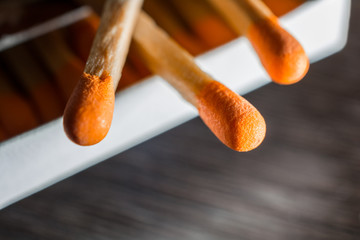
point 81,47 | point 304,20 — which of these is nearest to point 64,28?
point 81,47

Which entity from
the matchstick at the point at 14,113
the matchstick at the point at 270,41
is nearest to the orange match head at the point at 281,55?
the matchstick at the point at 270,41

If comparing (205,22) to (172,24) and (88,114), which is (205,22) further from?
(88,114)

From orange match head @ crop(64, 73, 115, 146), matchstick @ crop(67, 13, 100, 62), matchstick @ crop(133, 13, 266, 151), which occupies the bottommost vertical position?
orange match head @ crop(64, 73, 115, 146)

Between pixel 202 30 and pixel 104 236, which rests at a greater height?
pixel 202 30

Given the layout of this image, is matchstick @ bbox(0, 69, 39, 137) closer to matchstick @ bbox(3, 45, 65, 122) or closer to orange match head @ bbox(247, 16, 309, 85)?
matchstick @ bbox(3, 45, 65, 122)

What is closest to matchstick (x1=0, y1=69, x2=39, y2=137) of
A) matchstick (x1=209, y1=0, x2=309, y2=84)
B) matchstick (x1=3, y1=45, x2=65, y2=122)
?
matchstick (x1=3, y1=45, x2=65, y2=122)

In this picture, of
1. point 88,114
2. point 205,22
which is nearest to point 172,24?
point 205,22

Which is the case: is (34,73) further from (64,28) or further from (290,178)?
(290,178)

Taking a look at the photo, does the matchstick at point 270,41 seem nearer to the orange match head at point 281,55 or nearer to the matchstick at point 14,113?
the orange match head at point 281,55
